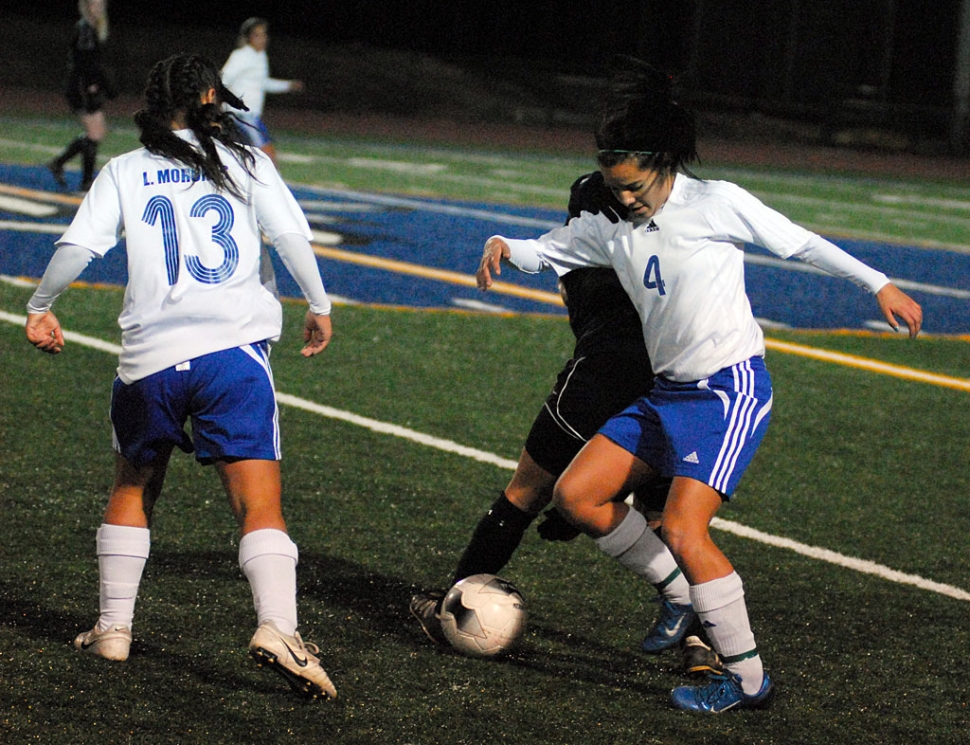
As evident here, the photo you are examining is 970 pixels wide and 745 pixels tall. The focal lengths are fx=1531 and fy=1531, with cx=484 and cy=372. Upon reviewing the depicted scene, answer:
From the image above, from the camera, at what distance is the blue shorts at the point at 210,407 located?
14.9 feet

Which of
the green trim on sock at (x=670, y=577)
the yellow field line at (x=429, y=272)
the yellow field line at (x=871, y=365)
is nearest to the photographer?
the green trim on sock at (x=670, y=577)

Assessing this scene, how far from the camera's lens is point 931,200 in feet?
83.5

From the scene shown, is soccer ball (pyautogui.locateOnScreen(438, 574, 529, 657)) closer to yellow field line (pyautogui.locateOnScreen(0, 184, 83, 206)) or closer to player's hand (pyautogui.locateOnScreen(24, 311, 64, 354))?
player's hand (pyautogui.locateOnScreen(24, 311, 64, 354))

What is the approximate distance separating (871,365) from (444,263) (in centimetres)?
498

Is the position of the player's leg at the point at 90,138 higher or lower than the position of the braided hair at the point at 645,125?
lower

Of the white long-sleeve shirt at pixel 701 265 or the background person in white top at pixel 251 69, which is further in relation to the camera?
the background person in white top at pixel 251 69

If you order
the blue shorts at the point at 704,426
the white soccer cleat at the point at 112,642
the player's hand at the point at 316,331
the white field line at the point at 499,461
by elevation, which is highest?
the player's hand at the point at 316,331

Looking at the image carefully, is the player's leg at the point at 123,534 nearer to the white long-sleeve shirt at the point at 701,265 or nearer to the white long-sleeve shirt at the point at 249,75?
the white long-sleeve shirt at the point at 701,265

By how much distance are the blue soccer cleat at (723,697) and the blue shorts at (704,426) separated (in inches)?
22.7

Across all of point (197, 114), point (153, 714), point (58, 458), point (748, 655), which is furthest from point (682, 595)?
point (58, 458)

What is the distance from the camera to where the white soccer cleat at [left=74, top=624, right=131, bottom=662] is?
4785mm

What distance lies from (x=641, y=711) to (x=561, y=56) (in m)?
41.3

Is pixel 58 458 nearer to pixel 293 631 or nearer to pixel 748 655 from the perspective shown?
pixel 293 631

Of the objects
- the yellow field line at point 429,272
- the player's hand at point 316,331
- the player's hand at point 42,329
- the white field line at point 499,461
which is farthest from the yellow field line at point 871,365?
the player's hand at point 42,329
